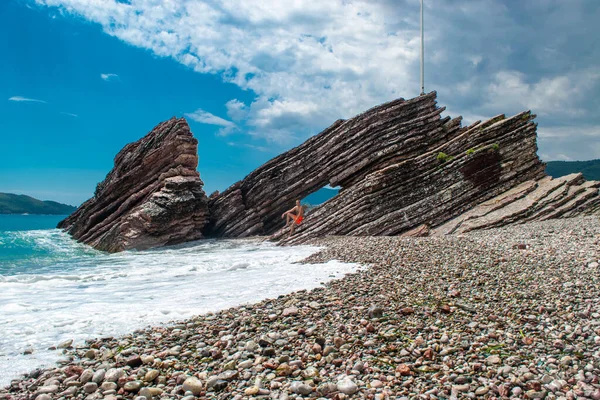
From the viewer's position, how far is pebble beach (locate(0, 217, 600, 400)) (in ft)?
17.7

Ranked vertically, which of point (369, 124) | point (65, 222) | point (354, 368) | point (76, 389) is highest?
point (369, 124)

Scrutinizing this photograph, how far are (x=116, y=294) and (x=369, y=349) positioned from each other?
30.9ft

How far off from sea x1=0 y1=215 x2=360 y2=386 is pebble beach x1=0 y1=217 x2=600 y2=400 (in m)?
0.75

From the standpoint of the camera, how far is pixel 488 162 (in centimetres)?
2820

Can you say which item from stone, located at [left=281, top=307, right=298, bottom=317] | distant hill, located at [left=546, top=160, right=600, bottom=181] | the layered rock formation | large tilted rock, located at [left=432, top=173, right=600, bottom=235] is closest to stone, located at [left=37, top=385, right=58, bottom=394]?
stone, located at [left=281, top=307, right=298, bottom=317]

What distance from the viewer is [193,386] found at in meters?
5.48

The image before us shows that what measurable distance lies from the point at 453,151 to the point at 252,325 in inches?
994

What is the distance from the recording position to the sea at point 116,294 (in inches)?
318

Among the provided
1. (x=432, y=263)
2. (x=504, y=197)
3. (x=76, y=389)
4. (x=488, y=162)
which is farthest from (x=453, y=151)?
(x=76, y=389)

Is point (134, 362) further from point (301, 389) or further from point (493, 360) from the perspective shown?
point (493, 360)

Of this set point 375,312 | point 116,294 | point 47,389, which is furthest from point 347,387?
point 116,294

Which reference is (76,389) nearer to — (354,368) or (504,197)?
(354,368)

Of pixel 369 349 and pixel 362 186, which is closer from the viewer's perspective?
pixel 369 349

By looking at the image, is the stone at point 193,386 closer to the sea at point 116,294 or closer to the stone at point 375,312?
the sea at point 116,294
